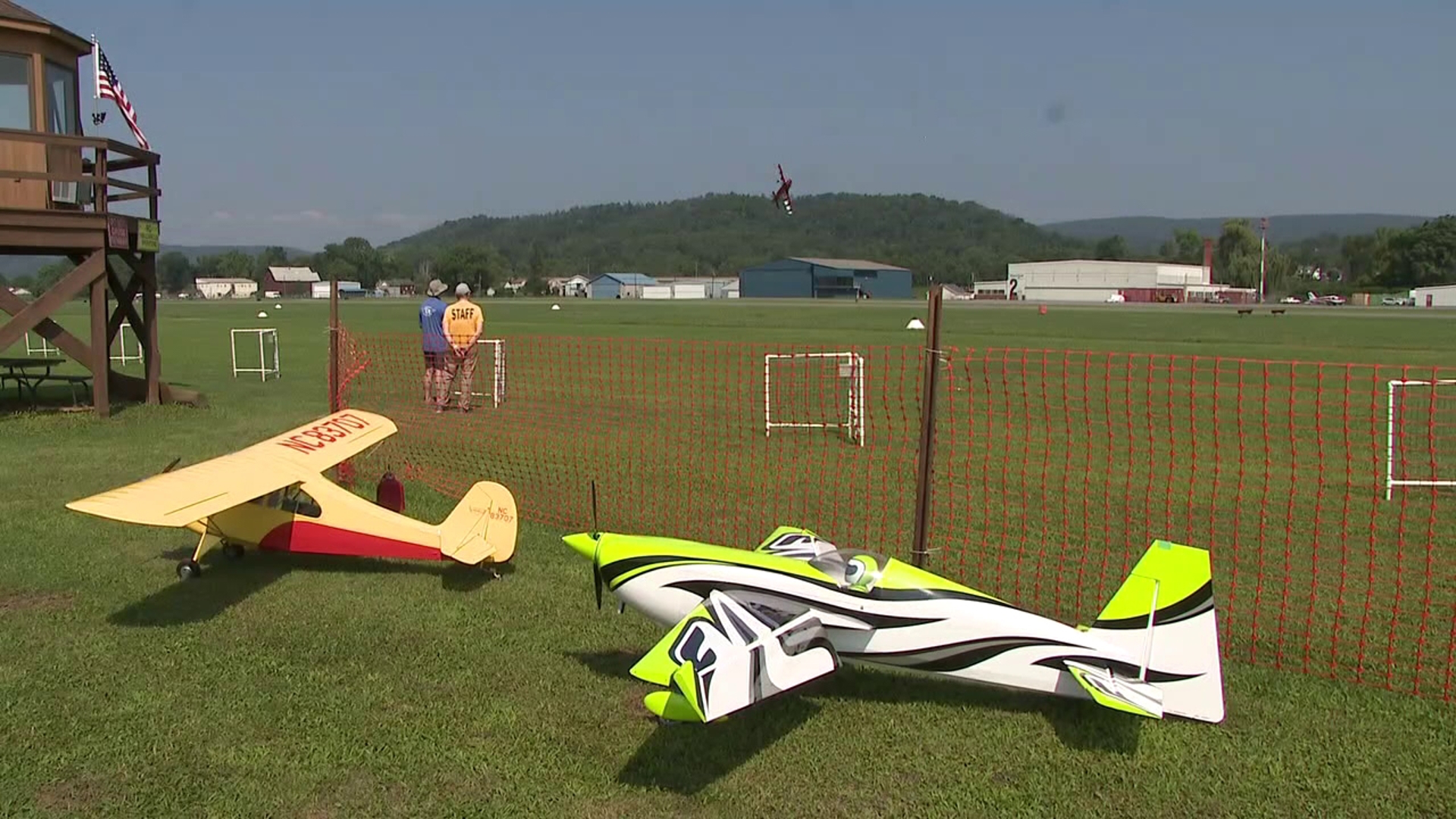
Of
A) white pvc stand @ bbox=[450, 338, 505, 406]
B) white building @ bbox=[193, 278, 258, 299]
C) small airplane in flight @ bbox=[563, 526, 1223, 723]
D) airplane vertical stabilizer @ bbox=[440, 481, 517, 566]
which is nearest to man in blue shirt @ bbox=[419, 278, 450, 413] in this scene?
white pvc stand @ bbox=[450, 338, 505, 406]

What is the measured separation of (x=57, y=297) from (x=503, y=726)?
41.1 ft

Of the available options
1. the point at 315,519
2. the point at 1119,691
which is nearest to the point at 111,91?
the point at 315,519

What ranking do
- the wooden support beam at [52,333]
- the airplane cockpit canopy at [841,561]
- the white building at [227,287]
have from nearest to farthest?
1. the airplane cockpit canopy at [841,561]
2. the wooden support beam at [52,333]
3. the white building at [227,287]

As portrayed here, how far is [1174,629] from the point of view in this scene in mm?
5000

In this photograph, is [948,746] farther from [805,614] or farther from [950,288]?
[950,288]

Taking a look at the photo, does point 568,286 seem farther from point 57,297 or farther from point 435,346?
point 57,297

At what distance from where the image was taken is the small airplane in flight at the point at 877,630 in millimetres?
4734

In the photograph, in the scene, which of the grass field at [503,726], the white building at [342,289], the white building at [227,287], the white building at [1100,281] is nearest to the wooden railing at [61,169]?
the grass field at [503,726]

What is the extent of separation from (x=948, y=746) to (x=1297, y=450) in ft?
34.7

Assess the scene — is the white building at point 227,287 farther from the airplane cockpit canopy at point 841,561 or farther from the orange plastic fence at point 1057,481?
the airplane cockpit canopy at point 841,561

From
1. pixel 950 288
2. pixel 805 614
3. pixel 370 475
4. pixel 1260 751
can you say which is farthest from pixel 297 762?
pixel 950 288

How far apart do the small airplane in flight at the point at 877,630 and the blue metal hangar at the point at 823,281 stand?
12490 cm

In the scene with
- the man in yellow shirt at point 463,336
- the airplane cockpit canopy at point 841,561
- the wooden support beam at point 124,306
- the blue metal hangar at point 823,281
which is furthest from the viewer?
the blue metal hangar at point 823,281

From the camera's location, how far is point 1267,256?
453 ft
